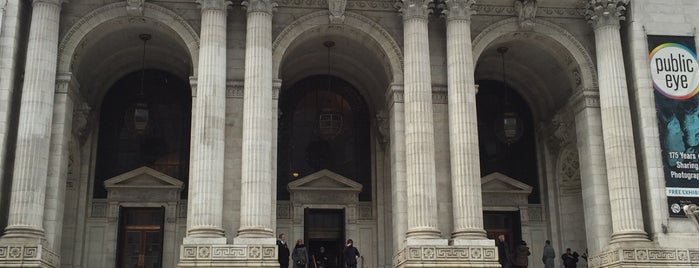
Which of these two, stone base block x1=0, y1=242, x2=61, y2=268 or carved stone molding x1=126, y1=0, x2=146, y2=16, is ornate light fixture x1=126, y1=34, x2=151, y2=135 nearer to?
carved stone molding x1=126, y1=0, x2=146, y2=16

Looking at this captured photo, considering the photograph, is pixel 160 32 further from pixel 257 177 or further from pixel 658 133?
pixel 658 133

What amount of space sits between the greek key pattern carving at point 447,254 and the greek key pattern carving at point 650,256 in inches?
180

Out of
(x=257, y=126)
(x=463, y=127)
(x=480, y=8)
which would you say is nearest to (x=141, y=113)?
(x=257, y=126)

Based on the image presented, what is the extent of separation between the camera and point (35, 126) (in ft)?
90.2

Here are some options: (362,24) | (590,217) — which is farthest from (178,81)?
(590,217)

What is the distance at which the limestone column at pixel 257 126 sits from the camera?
27.7 metres

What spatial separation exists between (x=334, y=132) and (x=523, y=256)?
9364 millimetres

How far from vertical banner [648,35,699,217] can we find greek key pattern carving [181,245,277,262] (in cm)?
1477

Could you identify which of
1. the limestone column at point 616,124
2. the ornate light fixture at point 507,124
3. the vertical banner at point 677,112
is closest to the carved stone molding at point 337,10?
the ornate light fixture at point 507,124

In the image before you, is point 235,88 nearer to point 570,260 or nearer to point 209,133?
point 209,133

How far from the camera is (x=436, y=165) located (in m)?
29.9

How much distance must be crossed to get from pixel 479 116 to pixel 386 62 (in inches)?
296

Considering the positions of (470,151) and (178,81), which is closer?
(470,151)

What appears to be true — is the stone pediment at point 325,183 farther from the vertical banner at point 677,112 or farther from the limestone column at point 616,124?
the vertical banner at point 677,112
